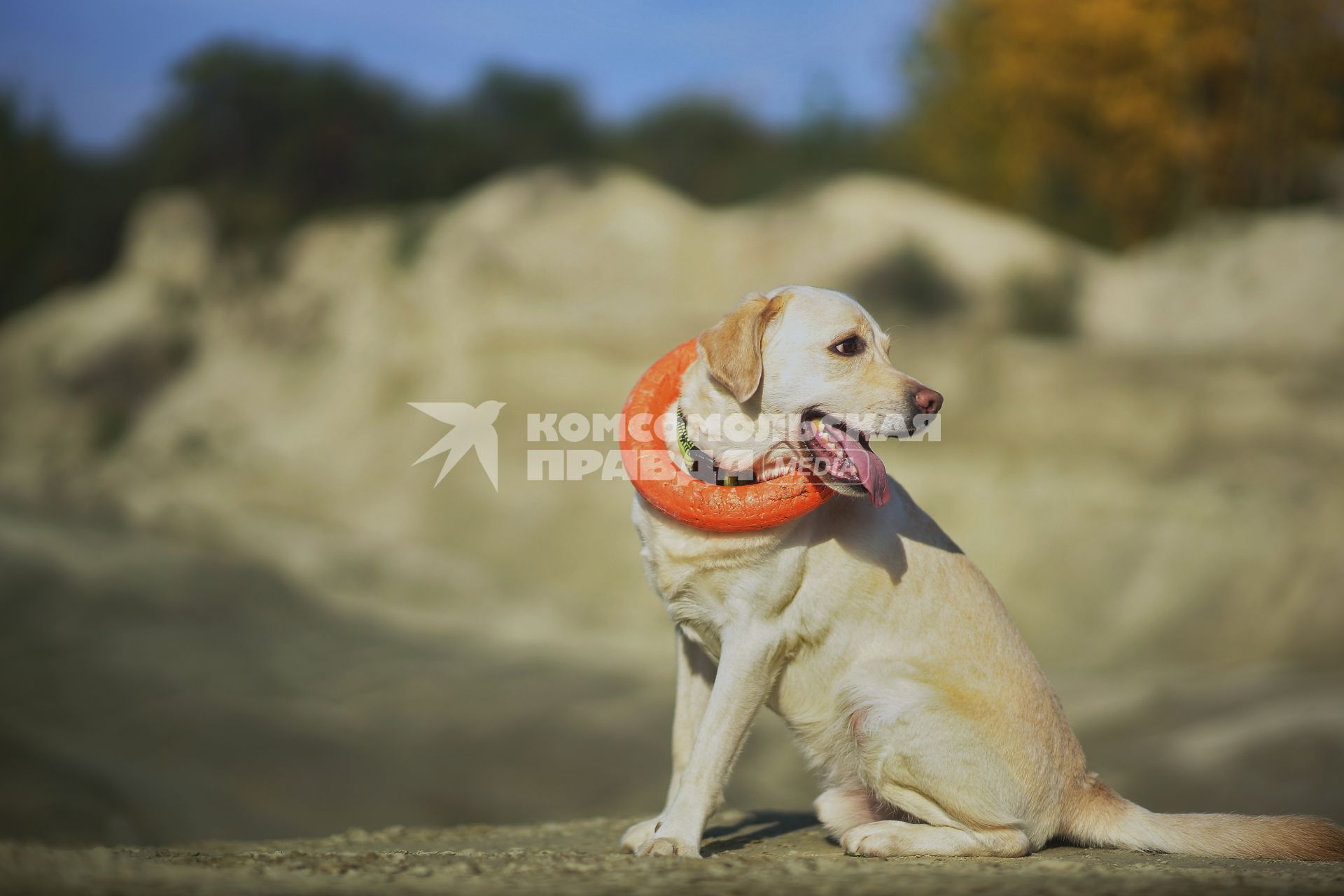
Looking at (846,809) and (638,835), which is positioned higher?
(846,809)

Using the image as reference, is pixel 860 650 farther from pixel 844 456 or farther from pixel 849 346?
pixel 849 346

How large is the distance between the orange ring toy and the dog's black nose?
53 centimetres

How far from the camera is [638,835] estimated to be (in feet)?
18.1

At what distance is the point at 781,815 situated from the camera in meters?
7.16

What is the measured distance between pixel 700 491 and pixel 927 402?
1048 millimetres

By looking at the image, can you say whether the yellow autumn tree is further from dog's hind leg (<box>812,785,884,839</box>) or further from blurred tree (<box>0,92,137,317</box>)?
dog's hind leg (<box>812,785,884,839</box>)

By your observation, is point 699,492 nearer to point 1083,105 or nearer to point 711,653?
point 711,653

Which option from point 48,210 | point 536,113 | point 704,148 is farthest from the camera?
point 704,148

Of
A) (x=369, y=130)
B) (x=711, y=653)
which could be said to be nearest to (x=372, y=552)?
(x=369, y=130)

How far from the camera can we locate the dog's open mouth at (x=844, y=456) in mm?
5086

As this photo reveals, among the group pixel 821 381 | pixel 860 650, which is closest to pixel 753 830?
pixel 860 650

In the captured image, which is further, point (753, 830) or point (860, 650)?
point (753, 830)

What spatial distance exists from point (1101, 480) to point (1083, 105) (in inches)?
380

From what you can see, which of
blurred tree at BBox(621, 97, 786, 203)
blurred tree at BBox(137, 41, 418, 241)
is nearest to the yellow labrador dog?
blurred tree at BBox(137, 41, 418, 241)
